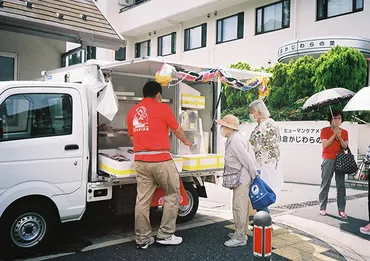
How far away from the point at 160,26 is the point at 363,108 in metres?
17.8

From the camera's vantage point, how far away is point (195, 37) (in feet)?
65.7

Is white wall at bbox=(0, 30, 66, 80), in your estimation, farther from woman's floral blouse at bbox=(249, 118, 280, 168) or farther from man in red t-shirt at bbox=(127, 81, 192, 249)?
woman's floral blouse at bbox=(249, 118, 280, 168)

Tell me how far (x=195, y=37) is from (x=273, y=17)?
5209 millimetres

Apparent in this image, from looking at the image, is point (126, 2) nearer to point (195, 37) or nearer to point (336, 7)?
→ point (195, 37)

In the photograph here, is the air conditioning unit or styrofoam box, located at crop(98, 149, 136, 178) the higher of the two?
the air conditioning unit

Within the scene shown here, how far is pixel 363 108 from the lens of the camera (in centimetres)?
521

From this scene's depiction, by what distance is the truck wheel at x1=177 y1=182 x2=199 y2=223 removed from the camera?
5.95 meters

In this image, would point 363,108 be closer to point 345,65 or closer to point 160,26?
point 345,65

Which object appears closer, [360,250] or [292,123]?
[360,250]

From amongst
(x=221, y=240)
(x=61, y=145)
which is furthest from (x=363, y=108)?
(x=61, y=145)

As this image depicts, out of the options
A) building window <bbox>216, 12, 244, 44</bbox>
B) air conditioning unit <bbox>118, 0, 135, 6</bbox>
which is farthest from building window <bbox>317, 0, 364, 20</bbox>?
air conditioning unit <bbox>118, 0, 135, 6</bbox>

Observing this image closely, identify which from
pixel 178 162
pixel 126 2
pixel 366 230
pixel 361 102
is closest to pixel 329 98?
pixel 361 102

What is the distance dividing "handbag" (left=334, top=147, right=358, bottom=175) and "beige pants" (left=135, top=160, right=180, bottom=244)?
3.07 m

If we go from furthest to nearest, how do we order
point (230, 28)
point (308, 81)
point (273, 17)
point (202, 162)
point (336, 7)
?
point (230, 28) → point (273, 17) → point (336, 7) → point (308, 81) → point (202, 162)
